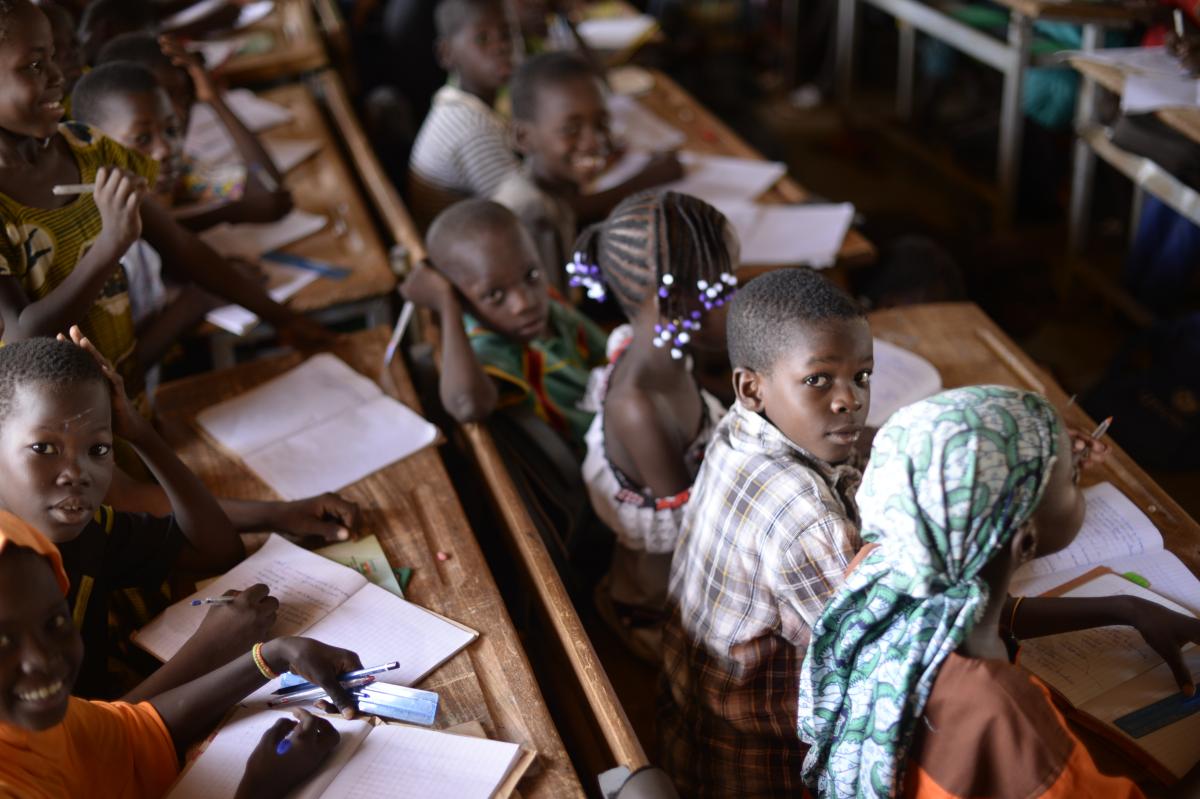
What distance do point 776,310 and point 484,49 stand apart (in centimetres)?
205

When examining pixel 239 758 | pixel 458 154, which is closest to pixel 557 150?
pixel 458 154

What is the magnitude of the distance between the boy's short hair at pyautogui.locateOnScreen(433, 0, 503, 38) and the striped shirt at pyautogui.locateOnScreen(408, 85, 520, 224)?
0.23 meters

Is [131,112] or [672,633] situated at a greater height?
[131,112]

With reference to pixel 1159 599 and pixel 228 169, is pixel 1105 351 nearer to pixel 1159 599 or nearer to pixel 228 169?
pixel 1159 599

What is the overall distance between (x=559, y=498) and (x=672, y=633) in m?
0.42

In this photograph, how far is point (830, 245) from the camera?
257 cm

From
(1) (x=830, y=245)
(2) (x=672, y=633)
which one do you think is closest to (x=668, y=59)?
(1) (x=830, y=245)

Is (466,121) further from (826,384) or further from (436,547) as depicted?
(826,384)

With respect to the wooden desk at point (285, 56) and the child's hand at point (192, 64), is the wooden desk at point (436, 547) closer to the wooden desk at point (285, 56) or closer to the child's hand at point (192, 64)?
the child's hand at point (192, 64)

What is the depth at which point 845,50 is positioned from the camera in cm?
520

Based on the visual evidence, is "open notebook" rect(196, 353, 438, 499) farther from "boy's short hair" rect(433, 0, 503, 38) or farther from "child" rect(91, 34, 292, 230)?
"boy's short hair" rect(433, 0, 503, 38)

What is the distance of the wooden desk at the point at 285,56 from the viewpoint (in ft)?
12.6

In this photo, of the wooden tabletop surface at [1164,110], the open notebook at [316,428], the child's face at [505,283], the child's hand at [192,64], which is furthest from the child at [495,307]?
the wooden tabletop surface at [1164,110]

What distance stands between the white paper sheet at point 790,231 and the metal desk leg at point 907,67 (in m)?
2.40
